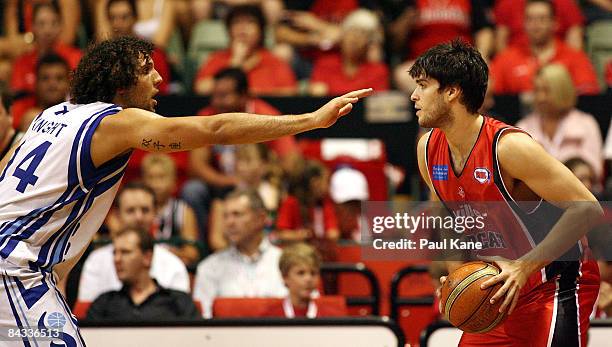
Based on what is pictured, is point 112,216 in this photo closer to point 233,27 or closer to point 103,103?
point 233,27

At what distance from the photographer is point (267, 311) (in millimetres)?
7277

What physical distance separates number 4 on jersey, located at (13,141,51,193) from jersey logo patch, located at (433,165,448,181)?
1.95m

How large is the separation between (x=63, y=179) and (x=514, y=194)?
2161 millimetres

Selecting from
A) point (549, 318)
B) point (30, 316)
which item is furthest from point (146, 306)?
point (549, 318)

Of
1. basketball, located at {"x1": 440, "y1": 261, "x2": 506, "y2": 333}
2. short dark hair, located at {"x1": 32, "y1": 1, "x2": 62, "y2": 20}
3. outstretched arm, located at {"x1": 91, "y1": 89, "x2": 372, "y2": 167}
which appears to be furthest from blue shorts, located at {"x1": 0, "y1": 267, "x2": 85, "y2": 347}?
short dark hair, located at {"x1": 32, "y1": 1, "x2": 62, "y2": 20}

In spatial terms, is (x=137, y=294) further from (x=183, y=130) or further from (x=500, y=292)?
(x=500, y=292)

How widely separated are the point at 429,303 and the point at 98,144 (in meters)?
3.42

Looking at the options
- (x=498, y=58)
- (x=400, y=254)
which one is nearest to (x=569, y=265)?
(x=400, y=254)

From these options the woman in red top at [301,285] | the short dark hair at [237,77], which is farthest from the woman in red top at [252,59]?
the woman in red top at [301,285]

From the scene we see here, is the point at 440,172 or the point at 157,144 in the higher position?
the point at 157,144

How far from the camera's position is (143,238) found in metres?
7.32

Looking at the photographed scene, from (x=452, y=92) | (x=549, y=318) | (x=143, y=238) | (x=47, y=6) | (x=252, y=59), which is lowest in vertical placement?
(x=549, y=318)

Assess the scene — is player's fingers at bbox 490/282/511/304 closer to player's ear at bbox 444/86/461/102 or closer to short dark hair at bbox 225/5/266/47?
player's ear at bbox 444/86/461/102

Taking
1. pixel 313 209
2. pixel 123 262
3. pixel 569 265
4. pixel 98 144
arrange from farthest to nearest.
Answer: pixel 313 209, pixel 123 262, pixel 569 265, pixel 98 144
